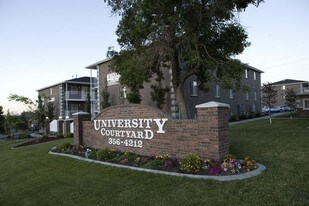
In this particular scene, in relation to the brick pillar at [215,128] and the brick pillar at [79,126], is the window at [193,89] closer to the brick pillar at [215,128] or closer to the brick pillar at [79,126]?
the brick pillar at [79,126]

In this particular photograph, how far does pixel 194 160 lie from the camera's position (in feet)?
23.8

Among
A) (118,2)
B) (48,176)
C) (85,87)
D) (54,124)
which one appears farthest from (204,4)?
(85,87)

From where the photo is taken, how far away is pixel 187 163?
7258 millimetres

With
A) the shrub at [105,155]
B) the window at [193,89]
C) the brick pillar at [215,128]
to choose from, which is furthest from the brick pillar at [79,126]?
the window at [193,89]

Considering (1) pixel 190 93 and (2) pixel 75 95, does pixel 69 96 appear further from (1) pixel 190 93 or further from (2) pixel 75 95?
(1) pixel 190 93

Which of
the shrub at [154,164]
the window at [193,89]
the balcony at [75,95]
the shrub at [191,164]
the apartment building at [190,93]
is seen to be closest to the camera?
the shrub at [191,164]

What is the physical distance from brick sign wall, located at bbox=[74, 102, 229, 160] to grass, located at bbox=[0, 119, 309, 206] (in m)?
1.48

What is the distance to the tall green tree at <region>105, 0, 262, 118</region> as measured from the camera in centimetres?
1257

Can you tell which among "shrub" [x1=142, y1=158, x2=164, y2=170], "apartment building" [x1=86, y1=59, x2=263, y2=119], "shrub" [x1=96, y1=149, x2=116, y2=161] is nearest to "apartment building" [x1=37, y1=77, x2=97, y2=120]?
"apartment building" [x1=86, y1=59, x2=263, y2=119]

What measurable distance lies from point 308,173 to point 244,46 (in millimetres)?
9379

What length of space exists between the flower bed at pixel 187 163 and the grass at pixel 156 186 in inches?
21.4

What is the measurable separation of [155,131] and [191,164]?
2297 mm

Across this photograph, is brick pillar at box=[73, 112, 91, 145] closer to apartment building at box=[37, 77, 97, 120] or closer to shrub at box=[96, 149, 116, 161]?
shrub at box=[96, 149, 116, 161]

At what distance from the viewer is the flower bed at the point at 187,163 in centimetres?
687
